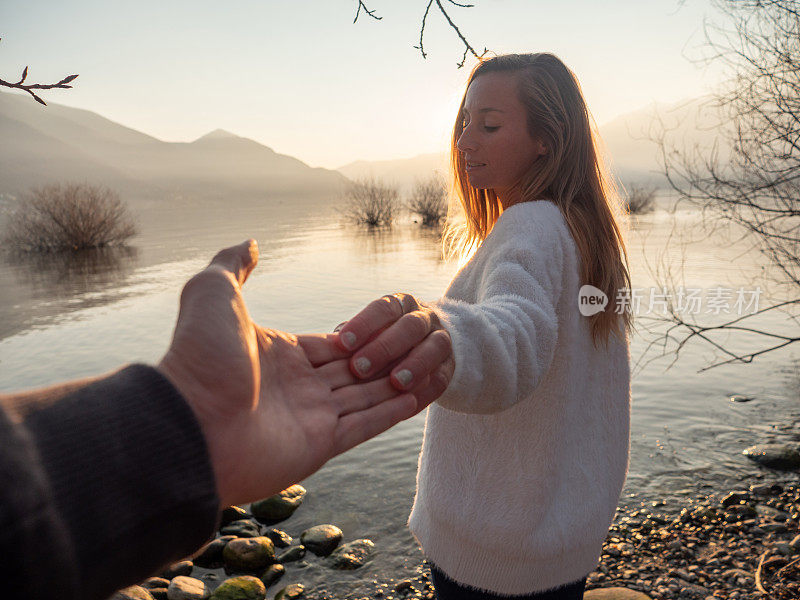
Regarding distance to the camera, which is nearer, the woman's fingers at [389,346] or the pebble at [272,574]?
the woman's fingers at [389,346]

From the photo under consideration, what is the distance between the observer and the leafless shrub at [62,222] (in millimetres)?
26156

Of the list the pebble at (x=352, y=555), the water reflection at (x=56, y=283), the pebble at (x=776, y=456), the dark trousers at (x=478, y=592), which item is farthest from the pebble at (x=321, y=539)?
the water reflection at (x=56, y=283)

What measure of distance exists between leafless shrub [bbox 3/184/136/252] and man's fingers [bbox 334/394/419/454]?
2961 cm

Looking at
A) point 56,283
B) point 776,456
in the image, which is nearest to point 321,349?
point 776,456

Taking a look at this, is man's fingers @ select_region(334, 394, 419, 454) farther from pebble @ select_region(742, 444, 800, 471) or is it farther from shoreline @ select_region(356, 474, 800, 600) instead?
pebble @ select_region(742, 444, 800, 471)

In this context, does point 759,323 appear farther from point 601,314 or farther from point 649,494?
point 601,314

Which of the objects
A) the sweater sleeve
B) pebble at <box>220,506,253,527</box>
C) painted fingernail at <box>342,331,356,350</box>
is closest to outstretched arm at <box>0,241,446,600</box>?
painted fingernail at <box>342,331,356,350</box>

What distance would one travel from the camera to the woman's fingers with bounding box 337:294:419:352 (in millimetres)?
1124

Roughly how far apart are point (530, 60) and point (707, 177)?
4.12 m

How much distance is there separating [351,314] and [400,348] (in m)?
11.0

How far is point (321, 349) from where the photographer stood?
1165 mm

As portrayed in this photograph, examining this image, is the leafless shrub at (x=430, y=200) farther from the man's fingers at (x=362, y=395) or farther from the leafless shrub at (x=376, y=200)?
the man's fingers at (x=362, y=395)

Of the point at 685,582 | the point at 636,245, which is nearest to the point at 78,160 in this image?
the point at 636,245

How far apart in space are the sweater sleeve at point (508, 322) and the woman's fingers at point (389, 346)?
101 millimetres
